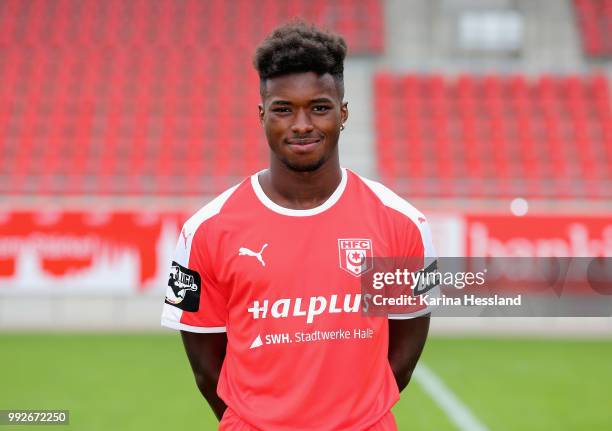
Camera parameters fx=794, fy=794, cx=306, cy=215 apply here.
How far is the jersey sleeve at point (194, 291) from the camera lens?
2.20 m

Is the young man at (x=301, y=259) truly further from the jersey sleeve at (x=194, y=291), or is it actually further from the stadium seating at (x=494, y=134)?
the stadium seating at (x=494, y=134)

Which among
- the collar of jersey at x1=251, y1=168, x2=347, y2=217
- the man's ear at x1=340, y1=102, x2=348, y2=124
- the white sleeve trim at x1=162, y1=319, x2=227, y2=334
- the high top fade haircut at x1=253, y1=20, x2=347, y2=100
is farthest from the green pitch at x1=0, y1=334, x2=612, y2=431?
the high top fade haircut at x1=253, y1=20, x2=347, y2=100

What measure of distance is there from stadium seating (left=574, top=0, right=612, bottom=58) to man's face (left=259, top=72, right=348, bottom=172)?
43.9ft

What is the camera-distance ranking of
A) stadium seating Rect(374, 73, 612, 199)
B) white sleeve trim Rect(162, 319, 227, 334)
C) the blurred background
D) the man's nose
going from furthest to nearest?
stadium seating Rect(374, 73, 612, 199)
the blurred background
white sleeve trim Rect(162, 319, 227, 334)
the man's nose

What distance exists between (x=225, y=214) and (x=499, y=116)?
11.6 meters

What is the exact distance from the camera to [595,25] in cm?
1483

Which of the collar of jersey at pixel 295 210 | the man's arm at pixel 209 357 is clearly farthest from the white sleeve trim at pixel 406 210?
the man's arm at pixel 209 357

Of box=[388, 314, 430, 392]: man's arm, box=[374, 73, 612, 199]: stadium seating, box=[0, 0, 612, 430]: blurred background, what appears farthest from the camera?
box=[374, 73, 612, 199]: stadium seating

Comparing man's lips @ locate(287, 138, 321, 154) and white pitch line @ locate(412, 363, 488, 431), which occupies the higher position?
man's lips @ locate(287, 138, 321, 154)

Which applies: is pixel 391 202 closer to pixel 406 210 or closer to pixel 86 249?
pixel 406 210

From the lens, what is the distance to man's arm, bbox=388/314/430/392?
7.92 feet

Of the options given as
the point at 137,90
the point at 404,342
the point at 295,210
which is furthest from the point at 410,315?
the point at 137,90

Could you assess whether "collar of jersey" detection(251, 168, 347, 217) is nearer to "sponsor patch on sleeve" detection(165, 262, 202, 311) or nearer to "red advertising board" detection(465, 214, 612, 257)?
"sponsor patch on sleeve" detection(165, 262, 202, 311)

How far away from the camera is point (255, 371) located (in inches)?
82.6
